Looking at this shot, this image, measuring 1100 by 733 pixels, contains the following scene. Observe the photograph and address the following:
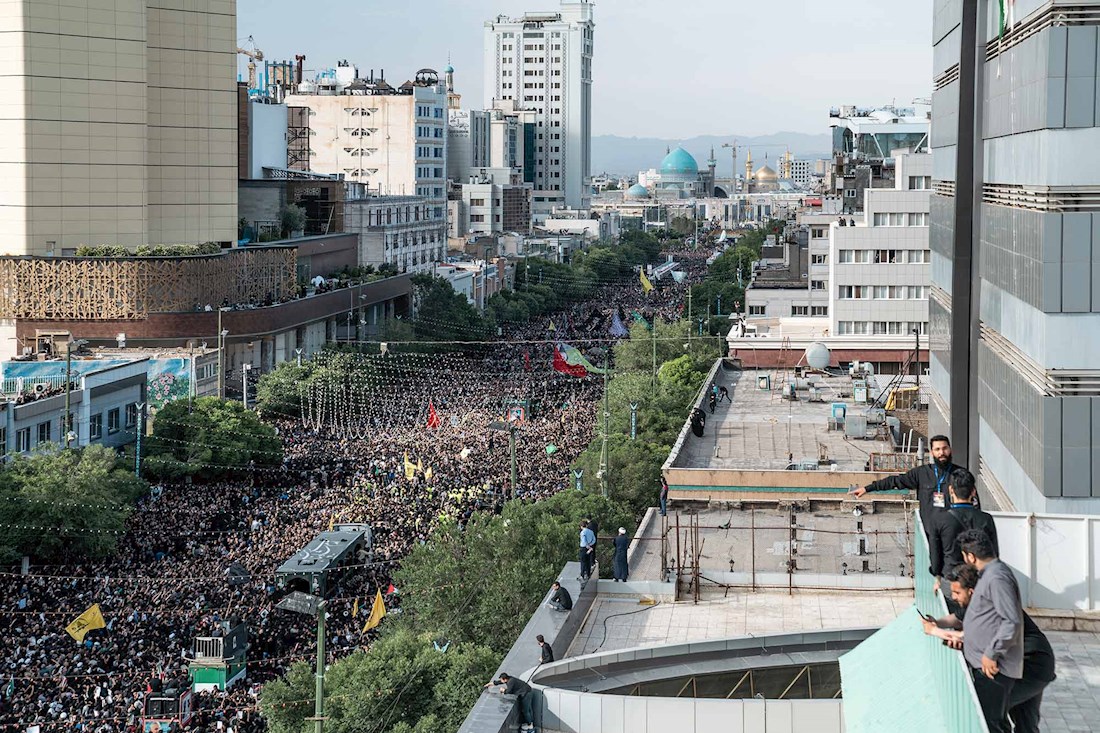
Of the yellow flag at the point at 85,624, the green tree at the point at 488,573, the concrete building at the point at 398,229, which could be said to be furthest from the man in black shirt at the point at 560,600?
the concrete building at the point at 398,229

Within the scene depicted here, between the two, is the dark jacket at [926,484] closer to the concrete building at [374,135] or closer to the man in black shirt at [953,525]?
the man in black shirt at [953,525]

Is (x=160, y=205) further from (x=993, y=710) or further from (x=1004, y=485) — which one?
(x=993, y=710)

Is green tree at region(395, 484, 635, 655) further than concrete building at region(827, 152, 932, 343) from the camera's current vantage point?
No

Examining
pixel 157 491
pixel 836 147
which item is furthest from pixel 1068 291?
pixel 836 147

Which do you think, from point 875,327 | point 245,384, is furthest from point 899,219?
point 245,384

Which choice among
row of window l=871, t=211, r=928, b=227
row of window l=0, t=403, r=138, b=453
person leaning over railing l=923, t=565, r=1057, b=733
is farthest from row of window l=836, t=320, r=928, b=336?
person leaning over railing l=923, t=565, r=1057, b=733

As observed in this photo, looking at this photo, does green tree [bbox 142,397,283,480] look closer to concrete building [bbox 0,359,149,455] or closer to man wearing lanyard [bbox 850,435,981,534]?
concrete building [bbox 0,359,149,455]
